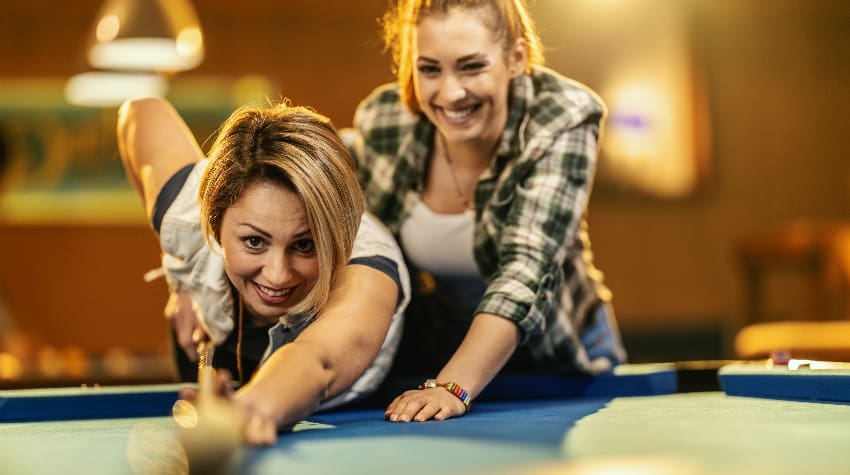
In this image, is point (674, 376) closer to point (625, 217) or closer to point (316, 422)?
point (316, 422)

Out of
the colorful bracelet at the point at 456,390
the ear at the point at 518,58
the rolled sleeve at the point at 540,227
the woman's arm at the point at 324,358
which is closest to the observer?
the woman's arm at the point at 324,358

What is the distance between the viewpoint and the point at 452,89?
8.44ft

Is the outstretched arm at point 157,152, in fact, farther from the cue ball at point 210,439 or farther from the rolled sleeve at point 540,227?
the cue ball at point 210,439

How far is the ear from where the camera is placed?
2725 millimetres

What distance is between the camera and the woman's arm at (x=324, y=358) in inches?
64.1

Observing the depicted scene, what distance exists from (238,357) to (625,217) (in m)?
6.83

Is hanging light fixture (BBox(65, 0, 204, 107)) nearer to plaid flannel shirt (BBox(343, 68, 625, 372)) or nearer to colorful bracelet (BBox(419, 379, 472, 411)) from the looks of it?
plaid flannel shirt (BBox(343, 68, 625, 372))

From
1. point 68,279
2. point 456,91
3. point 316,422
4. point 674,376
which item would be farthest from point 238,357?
point 68,279

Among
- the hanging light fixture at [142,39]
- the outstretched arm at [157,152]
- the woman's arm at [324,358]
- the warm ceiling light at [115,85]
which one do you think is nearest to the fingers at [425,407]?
the woman's arm at [324,358]

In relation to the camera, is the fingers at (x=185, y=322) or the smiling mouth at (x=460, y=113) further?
the fingers at (x=185, y=322)

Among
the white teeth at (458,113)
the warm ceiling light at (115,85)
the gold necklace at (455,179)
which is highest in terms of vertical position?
the warm ceiling light at (115,85)

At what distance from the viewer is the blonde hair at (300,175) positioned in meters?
2.02

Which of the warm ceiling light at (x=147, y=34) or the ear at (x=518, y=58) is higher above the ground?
the warm ceiling light at (x=147, y=34)

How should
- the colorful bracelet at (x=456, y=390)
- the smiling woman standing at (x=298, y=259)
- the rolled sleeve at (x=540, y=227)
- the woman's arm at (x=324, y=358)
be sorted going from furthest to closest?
the rolled sleeve at (x=540, y=227), the colorful bracelet at (x=456, y=390), the smiling woman standing at (x=298, y=259), the woman's arm at (x=324, y=358)
